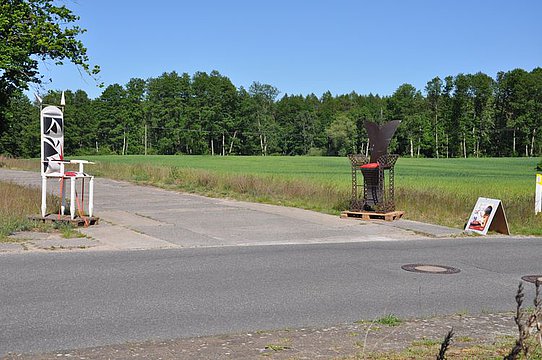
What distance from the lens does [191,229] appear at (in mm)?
16234

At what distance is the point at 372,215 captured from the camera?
19.2 metres

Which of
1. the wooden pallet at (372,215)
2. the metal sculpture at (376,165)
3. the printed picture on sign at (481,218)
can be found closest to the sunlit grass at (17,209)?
the wooden pallet at (372,215)

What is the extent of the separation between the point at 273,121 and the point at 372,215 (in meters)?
126

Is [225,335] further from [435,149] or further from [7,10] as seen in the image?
[435,149]

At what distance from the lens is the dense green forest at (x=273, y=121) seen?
126438 millimetres

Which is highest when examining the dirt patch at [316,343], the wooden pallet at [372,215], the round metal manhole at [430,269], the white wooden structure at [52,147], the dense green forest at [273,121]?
the dense green forest at [273,121]

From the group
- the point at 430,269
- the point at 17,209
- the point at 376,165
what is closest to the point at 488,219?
the point at 376,165

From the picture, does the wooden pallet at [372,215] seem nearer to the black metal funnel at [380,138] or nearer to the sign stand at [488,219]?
the black metal funnel at [380,138]

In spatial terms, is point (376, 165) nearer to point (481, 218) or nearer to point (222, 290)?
point (481, 218)

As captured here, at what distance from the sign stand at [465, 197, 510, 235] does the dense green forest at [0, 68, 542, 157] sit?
355 ft

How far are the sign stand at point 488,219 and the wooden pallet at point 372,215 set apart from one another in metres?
2.36

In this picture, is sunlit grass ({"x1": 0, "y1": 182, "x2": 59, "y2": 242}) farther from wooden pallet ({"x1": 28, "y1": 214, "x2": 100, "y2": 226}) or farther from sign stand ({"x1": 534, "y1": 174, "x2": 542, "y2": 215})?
sign stand ({"x1": 534, "y1": 174, "x2": 542, "y2": 215})

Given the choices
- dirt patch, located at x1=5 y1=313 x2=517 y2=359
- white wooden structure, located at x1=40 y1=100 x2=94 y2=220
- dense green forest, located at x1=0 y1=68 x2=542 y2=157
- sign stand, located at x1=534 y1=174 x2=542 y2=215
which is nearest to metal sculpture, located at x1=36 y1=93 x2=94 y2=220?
white wooden structure, located at x1=40 y1=100 x2=94 y2=220

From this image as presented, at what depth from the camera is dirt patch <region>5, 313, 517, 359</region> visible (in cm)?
560
